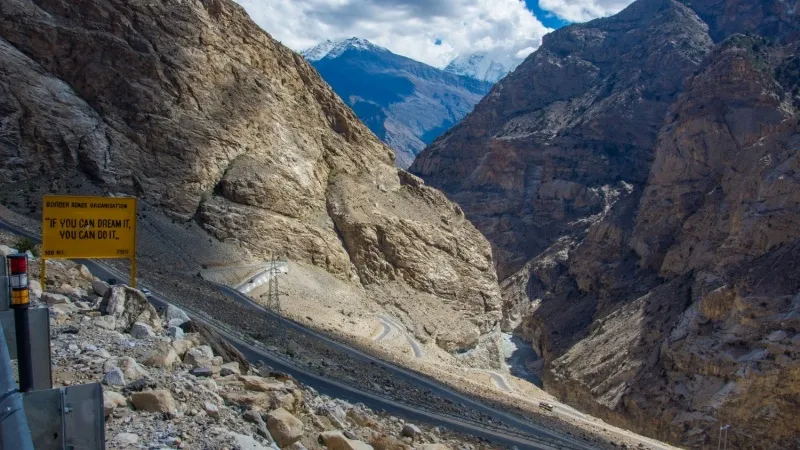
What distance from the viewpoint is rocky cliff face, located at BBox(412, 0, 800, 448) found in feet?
147

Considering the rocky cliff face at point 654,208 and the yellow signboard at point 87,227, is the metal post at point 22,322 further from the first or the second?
the rocky cliff face at point 654,208

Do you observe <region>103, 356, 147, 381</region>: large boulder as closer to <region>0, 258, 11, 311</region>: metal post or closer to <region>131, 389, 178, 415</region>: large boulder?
<region>131, 389, 178, 415</region>: large boulder

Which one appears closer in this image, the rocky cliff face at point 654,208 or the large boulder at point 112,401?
the large boulder at point 112,401

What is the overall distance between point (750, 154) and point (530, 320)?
2810cm

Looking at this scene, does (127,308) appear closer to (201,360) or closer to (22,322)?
(201,360)

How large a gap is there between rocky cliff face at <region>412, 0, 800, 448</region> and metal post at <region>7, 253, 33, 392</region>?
4351cm

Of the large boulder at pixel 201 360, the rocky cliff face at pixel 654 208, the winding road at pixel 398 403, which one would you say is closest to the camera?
the large boulder at pixel 201 360

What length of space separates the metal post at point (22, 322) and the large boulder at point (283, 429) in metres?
3.32

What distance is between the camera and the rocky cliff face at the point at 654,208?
1761 inches

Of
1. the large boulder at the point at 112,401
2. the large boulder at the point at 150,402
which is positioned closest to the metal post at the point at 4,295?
the large boulder at the point at 112,401

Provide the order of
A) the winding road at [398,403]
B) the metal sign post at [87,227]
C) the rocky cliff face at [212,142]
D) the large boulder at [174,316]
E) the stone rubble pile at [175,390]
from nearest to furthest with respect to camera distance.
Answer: the stone rubble pile at [175,390]
the large boulder at [174,316]
the metal sign post at [87,227]
the winding road at [398,403]
the rocky cliff face at [212,142]

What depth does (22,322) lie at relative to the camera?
15.1 ft

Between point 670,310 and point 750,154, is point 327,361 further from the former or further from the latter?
point 750,154

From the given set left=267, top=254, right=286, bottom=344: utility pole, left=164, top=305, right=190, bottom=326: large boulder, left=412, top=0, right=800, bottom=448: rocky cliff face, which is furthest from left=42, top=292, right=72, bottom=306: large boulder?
left=412, top=0, right=800, bottom=448: rocky cliff face
